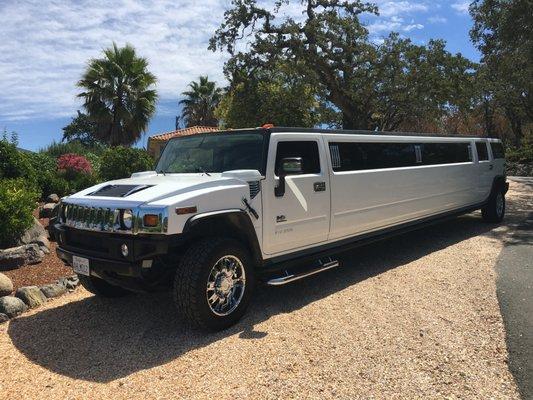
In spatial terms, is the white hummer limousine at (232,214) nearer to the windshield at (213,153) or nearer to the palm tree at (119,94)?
the windshield at (213,153)

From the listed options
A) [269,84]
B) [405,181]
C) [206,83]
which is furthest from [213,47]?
[206,83]

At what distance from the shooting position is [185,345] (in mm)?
4312

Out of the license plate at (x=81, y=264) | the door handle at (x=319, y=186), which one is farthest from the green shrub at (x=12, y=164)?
the door handle at (x=319, y=186)

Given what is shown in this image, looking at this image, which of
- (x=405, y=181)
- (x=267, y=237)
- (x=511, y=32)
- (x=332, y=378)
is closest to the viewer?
(x=332, y=378)

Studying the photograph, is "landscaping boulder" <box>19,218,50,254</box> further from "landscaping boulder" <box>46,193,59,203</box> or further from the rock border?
"landscaping boulder" <box>46,193,59,203</box>

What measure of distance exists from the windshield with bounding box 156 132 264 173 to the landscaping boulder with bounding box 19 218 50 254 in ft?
9.27

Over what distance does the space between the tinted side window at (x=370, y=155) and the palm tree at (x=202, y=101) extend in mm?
38426

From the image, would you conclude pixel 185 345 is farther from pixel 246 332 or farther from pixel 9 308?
pixel 9 308

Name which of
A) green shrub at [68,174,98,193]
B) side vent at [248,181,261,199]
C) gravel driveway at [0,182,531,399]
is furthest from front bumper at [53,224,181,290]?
green shrub at [68,174,98,193]

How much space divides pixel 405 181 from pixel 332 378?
4250 mm

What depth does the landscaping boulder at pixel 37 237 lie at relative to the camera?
24.6ft

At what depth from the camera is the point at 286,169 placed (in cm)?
500

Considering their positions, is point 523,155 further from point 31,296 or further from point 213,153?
point 31,296

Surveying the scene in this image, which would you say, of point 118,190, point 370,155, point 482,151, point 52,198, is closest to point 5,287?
point 118,190
